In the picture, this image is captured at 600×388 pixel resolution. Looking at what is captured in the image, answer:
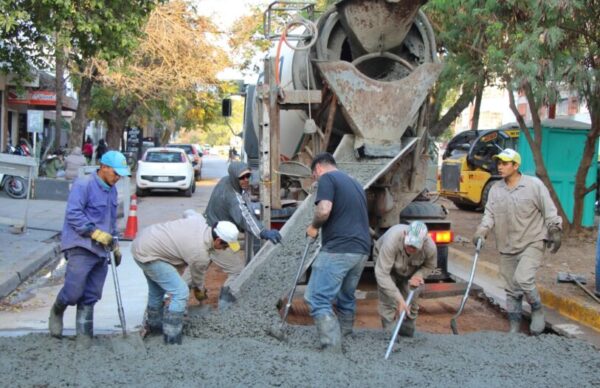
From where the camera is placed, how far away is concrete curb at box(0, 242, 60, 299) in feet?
26.0

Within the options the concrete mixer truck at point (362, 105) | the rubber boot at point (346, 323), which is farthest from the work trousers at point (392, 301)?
the concrete mixer truck at point (362, 105)

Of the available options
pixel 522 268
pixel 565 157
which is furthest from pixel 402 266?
pixel 565 157

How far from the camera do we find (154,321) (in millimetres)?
5742

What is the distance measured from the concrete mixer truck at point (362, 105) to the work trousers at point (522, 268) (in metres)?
1.15

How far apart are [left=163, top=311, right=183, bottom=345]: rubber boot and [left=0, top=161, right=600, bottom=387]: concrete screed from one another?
96mm

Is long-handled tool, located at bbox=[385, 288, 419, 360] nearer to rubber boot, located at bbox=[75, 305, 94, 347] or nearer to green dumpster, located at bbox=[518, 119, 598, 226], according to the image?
rubber boot, located at bbox=[75, 305, 94, 347]

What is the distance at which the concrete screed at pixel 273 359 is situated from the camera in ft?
15.3

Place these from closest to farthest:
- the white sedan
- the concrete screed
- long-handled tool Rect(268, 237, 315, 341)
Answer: the concrete screed
long-handled tool Rect(268, 237, 315, 341)
the white sedan

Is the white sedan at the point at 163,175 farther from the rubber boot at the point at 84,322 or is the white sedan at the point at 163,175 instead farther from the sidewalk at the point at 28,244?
the rubber boot at the point at 84,322

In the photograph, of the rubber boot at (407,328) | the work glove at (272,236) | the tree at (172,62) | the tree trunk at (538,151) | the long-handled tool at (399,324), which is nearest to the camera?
the long-handled tool at (399,324)

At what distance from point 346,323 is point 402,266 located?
671 mm

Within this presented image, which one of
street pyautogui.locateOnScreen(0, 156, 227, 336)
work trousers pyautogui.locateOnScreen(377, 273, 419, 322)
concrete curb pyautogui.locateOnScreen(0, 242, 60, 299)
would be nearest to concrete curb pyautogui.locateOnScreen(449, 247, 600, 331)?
work trousers pyautogui.locateOnScreen(377, 273, 419, 322)

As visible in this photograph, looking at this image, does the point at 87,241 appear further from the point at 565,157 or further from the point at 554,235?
the point at 565,157

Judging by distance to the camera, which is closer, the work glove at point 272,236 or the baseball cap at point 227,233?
the baseball cap at point 227,233
